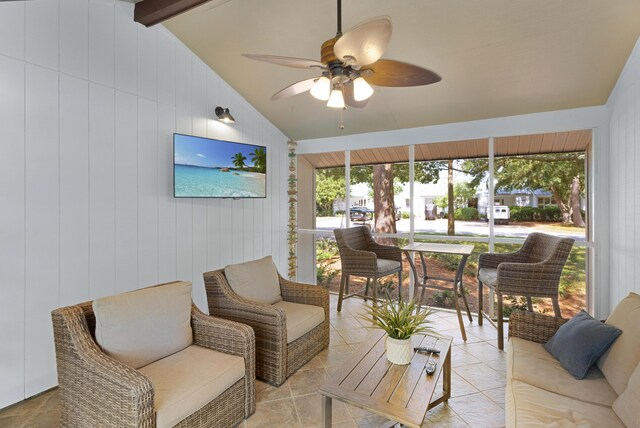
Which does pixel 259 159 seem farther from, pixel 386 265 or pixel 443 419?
pixel 443 419

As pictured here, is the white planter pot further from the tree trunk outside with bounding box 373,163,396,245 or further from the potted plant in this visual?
the tree trunk outside with bounding box 373,163,396,245

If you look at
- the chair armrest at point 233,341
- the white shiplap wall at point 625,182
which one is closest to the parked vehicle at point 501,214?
the white shiplap wall at point 625,182

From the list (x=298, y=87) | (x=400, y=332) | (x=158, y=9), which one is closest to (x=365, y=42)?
(x=298, y=87)

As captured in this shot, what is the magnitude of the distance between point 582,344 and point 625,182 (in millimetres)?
1884

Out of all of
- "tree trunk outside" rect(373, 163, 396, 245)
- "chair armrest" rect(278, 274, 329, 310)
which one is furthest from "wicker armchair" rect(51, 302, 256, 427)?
"tree trunk outside" rect(373, 163, 396, 245)

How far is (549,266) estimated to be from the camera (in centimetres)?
298

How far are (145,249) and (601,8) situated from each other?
431 cm

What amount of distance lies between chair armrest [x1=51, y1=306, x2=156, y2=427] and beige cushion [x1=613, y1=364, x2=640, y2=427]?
2.07 metres

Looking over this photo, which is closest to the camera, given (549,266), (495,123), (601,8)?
(601,8)

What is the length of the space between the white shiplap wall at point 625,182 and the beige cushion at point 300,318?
2.53 metres

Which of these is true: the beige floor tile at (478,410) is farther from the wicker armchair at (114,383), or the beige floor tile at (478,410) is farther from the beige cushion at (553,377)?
the wicker armchair at (114,383)

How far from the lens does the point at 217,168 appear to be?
3.73 meters

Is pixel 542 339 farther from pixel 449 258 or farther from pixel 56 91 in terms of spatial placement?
pixel 56 91

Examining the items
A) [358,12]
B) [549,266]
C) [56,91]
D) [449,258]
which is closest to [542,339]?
[549,266]
